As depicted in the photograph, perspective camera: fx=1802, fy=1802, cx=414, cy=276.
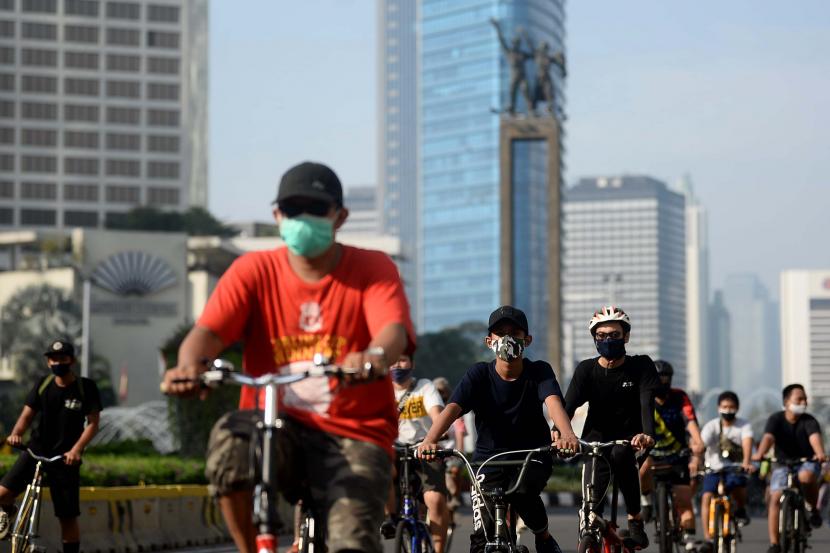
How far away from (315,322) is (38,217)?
14194cm

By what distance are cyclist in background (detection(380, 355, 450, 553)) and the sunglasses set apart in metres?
7.13

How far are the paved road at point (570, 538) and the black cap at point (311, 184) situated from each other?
11.8 meters

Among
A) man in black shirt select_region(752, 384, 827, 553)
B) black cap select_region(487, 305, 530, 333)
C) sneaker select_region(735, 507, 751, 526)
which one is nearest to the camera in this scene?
black cap select_region(487, 305, 530, 333)

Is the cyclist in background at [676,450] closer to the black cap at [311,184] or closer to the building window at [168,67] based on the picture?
the black cap at [311,184]

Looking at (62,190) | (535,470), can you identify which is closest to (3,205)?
(62,190)

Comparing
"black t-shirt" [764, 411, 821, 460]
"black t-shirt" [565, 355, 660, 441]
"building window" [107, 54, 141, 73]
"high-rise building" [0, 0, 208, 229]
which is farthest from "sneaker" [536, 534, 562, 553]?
"building window" [107, 54, 141, 73]

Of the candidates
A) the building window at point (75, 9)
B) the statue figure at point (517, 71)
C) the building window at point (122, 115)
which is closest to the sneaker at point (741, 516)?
the statue figure at point (517, 71)

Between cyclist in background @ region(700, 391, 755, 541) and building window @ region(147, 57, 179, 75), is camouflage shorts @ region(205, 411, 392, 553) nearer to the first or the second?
cyclist in background @ region(700, 391, 755, 541)

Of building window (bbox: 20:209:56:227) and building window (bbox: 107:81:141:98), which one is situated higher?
building window (bbox: 107:81:141:98)

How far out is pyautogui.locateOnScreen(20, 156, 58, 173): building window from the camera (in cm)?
14512

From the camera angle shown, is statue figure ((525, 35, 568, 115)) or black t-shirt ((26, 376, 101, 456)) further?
statue figure ((525, 35, 568, 115))

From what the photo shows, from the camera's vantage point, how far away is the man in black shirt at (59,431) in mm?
12875

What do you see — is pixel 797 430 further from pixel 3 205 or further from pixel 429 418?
pixel 3 205

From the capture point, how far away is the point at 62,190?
146250 millimetres
